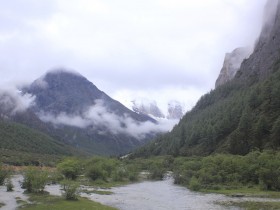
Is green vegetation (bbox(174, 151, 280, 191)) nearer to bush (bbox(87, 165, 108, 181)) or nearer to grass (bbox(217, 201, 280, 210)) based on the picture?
grass (bbox(217, 201, 280, 210))

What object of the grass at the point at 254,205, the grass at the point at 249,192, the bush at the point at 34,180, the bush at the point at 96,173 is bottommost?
the grass at the point at 254,205

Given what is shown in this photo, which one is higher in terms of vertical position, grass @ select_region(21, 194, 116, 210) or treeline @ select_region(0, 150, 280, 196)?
treeline @ select_region(0, 150, 280, 196)

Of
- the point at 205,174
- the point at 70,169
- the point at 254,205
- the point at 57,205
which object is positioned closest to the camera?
the point at 57,205

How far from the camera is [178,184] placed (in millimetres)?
141000

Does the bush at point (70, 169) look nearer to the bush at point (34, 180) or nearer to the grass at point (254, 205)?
the bush at point (34, 180)

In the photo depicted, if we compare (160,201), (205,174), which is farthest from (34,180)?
(205,174)

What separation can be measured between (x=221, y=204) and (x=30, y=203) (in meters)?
37.0

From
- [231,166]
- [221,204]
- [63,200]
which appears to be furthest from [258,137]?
[63,200]

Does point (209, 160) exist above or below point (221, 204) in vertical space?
above

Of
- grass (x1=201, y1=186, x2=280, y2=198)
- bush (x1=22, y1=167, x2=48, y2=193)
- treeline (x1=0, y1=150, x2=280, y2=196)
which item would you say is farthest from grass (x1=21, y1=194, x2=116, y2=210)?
grass (x1=201, y1=186, x2=280, y2=198)

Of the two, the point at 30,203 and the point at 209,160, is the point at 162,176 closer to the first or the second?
the point at 209,160

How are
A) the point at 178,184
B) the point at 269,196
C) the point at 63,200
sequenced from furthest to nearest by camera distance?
the point at 178,184 → the point at 269,196 → the point at 63,200

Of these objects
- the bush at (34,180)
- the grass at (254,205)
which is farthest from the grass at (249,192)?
the bush at (34,180)

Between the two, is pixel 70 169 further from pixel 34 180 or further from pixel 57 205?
pixel 57 205
